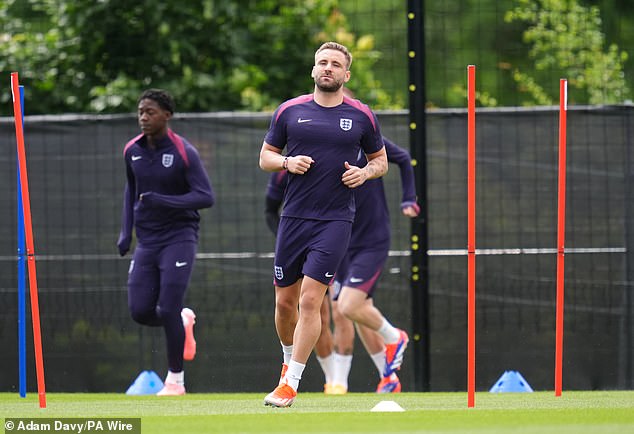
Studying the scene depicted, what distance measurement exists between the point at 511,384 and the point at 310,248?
3506 millimetres

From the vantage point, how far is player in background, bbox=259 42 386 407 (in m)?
7.76

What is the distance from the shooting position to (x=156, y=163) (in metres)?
9.91

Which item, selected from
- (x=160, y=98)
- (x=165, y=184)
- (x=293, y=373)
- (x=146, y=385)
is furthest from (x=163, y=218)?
(x=293, y=373)

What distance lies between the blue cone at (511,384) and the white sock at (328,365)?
4.19 feet

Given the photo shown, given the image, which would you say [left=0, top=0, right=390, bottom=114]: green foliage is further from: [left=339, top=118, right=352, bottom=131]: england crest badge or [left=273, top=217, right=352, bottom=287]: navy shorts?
[left=273, top=217, right=352, bottom=287]: navy shorts

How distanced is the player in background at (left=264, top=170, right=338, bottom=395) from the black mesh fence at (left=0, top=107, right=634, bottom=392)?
1.97 ft

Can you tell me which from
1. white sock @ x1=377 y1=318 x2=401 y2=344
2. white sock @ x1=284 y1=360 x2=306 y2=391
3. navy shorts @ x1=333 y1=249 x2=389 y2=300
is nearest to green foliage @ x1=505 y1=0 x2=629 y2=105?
navy shorts @ x1=333 y1=249 x2=389 y2=300

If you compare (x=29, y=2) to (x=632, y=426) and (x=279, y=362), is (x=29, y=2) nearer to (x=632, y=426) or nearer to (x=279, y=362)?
(x=279, y=362)

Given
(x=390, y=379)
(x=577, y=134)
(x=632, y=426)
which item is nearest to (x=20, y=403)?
(x=390, y=379)

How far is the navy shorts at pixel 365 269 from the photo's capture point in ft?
33.6

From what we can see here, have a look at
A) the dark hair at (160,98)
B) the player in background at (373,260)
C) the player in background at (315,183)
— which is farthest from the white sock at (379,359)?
the player in background at (315,183)

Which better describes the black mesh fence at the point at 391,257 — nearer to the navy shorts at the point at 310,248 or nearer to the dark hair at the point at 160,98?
the dark hair at the point at 160,98

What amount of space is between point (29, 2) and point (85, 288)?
9.90ft

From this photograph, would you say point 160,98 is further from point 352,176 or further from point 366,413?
point 366,413
